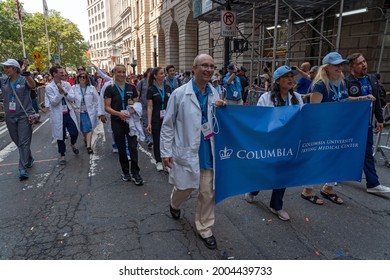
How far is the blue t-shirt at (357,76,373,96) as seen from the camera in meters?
4.04

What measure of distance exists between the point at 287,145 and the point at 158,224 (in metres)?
1.85

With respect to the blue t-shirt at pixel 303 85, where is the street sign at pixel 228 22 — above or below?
above

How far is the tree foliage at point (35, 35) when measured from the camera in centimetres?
3400

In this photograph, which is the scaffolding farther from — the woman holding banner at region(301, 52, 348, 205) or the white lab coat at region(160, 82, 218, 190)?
the white lab coat at region(160, 82, 218, 190)

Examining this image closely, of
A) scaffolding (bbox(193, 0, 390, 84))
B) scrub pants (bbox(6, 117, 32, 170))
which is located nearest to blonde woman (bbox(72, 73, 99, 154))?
scrub pants (bbox(6, 117, 32, 170))

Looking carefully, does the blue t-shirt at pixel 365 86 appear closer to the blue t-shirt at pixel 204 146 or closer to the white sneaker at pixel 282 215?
the white sneaker at pixel 282 215

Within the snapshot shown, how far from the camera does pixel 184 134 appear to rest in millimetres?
2840

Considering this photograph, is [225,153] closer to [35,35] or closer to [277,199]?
[277,199]

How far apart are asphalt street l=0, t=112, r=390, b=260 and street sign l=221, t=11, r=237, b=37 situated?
652 centimetres

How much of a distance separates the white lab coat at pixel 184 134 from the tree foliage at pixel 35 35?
1393 inches

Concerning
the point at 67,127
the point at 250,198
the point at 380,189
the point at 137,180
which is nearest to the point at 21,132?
the point at 67,127

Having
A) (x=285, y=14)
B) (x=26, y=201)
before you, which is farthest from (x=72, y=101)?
(x=285, y=14)

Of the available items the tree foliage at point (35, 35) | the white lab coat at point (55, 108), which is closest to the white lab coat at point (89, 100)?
the white lab coat at point (55, 108)

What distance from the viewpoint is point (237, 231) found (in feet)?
11.0
